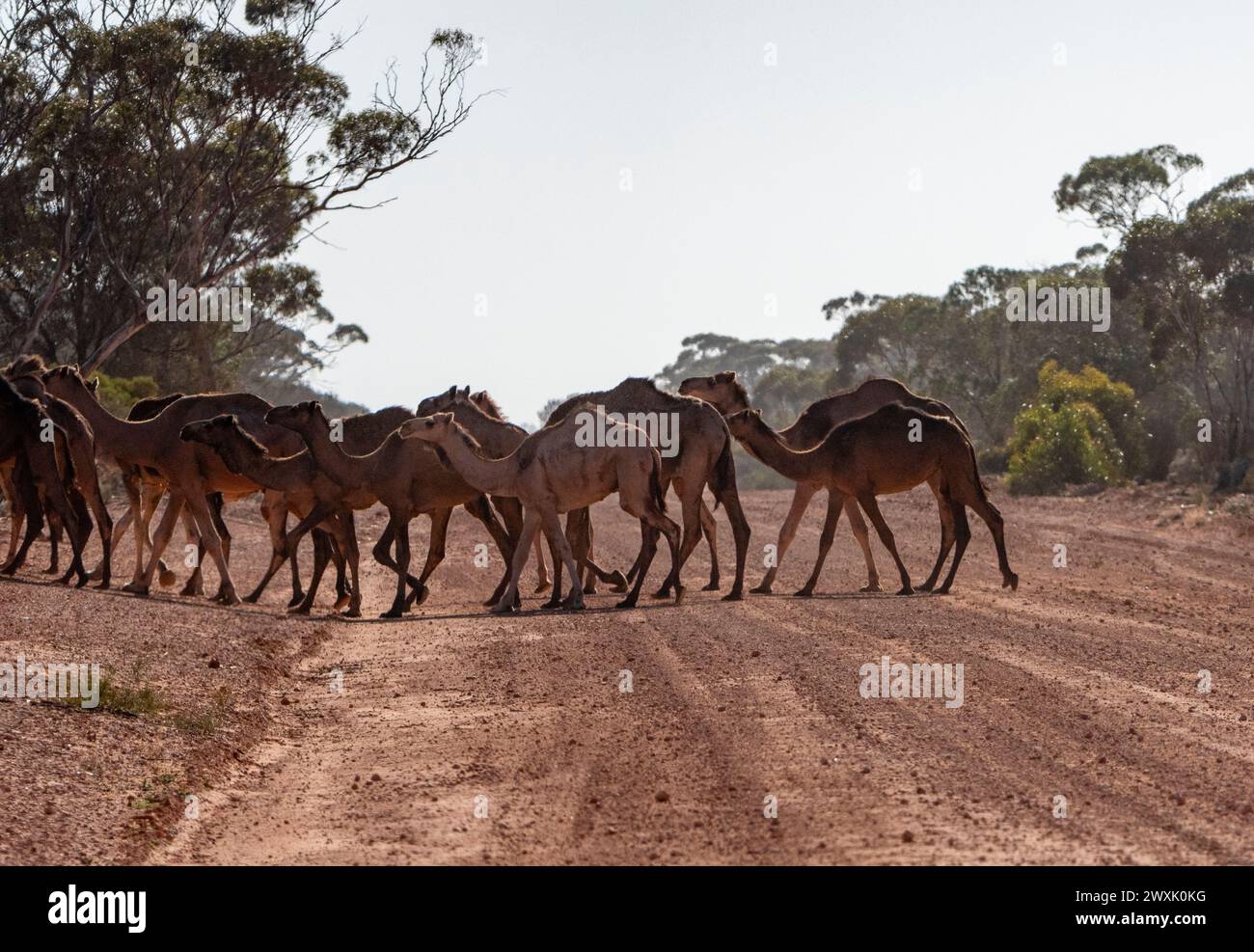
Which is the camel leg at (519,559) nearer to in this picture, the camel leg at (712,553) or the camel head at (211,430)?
the camel leg at (712,553)

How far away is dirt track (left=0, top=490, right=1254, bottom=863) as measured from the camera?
24.6ft

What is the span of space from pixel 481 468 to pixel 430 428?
74cm

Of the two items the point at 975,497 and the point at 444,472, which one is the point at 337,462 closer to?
the point at 444,472

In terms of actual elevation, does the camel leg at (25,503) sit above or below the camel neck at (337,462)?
below

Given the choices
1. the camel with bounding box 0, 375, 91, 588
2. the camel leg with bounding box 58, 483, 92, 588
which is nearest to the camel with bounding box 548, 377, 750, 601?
the camel leg with bounding box 58, 483, 92, 588

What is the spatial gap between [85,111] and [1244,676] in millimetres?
30767

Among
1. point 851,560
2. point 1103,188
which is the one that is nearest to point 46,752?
point 851,560

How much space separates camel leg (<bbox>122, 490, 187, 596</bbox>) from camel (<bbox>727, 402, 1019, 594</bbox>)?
24.4 ft

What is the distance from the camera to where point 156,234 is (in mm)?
44375

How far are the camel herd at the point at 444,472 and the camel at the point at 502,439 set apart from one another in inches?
0.9

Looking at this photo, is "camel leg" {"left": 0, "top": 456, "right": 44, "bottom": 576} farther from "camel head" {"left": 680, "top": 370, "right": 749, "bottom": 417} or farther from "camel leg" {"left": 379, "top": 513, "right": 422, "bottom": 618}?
"camel head" {"left": 680, "top": 370, "right": 749, "bottom": 417}

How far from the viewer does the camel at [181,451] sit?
61.5ft

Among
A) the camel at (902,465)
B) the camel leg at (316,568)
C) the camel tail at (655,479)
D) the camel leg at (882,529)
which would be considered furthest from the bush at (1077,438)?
the camel leg at (316,568)

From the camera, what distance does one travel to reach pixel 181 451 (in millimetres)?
19297
